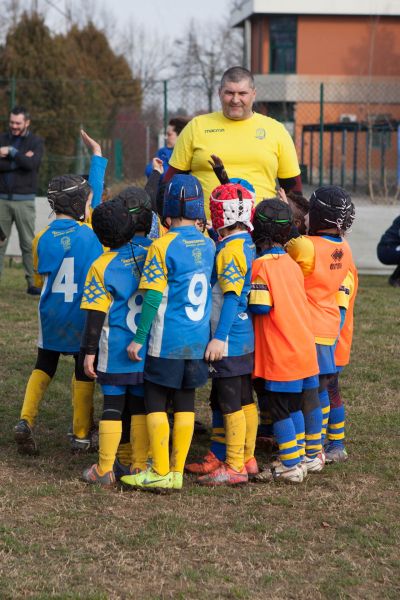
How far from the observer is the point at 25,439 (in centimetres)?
572

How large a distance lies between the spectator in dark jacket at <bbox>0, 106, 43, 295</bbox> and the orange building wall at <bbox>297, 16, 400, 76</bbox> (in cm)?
3305

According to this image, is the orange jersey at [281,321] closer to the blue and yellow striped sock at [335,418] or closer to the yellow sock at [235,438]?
the yellow sock at [235,438]

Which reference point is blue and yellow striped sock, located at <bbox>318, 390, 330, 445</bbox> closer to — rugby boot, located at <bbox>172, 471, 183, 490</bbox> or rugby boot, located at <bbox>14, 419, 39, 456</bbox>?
rugby boot, located at <bbox>172, 471, 183, 490</bbox>

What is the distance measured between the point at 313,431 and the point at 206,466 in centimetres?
62

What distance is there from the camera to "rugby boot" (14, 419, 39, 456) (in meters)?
5.71

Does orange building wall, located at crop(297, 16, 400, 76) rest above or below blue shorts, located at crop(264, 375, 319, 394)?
above

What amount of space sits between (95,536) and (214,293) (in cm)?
145

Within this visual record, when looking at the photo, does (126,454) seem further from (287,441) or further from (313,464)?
(313,464)

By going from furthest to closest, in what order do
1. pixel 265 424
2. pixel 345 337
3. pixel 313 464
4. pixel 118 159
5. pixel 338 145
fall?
1. pixel 338 145
2. pixel 118 159
3. pixel 265 424
4. pixel 345 337
5. pixel 313 464

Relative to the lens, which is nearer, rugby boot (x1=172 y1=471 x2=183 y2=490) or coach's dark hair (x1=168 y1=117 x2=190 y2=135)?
rugby boot (x1=172 y1=471 x2=183 y2=490)

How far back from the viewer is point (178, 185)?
505cm

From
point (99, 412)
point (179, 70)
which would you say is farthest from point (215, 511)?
point (179, 70)

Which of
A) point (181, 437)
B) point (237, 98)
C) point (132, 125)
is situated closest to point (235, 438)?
point (181, 437)

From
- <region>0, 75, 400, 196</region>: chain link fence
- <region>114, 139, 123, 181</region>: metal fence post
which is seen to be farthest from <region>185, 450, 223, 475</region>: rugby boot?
<region>114, 139, 123, 181</region>: metal fence post
